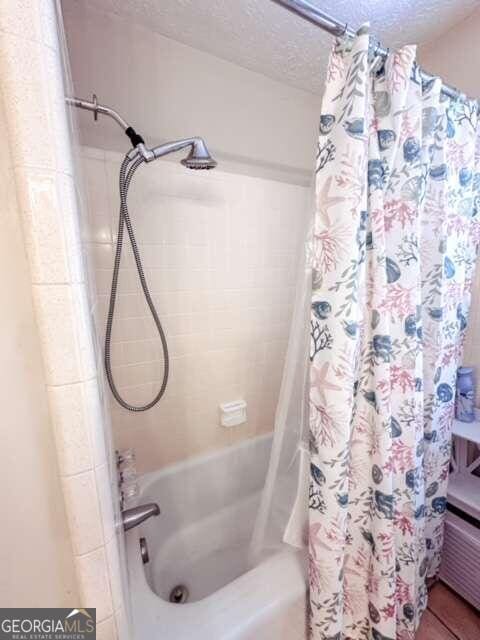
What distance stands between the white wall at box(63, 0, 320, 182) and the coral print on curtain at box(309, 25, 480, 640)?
70 centimetres

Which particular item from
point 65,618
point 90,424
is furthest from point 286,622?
point 90,424

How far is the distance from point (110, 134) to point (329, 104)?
83cm

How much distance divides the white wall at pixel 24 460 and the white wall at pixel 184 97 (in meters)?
0.92

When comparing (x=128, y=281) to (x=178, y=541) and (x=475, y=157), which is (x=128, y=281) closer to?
A: (x=178, y=541)

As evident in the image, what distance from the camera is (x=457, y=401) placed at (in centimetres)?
112

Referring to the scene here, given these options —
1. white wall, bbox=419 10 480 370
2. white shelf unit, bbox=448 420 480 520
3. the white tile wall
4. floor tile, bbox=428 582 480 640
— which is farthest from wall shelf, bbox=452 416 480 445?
A: the white tile wall

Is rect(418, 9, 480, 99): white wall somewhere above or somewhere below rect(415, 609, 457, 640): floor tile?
above

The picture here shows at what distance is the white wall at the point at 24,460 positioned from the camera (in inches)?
14.0

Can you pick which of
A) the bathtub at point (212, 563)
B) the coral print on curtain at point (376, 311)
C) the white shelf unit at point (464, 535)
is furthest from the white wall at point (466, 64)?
the bathtub at point (212, 563)

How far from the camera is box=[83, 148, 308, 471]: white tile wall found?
1.13 m

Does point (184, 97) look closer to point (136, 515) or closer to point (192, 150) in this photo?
point (192, 150)

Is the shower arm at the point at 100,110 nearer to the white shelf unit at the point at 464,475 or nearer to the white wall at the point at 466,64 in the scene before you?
the white wall at the point at 466,64

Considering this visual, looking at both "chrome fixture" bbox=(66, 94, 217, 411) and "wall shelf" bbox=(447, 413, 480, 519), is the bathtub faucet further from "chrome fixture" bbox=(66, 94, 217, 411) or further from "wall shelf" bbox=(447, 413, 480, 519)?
"wall shelf" bbox=(447, 413, 480, 519)

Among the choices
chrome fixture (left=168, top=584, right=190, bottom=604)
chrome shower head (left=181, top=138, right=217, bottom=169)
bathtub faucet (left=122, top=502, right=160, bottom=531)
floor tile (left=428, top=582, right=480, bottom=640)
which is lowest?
floor tile (left=428, top=582, right=480, bottom=640)
